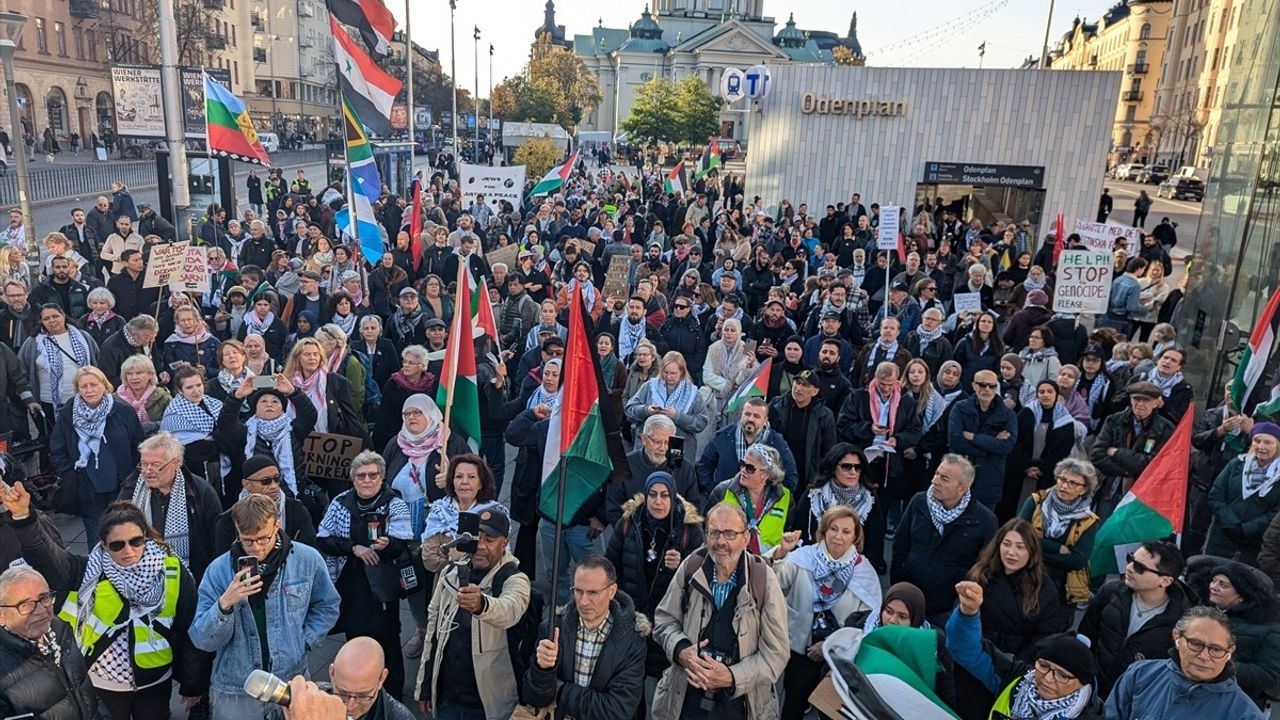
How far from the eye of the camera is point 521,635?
413 centimetres

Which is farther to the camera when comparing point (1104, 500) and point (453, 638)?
point (1104, 500)

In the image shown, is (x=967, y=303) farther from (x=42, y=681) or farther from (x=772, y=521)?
(x=42, y=681)

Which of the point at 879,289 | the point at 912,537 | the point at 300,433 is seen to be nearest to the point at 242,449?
the point at 300,433

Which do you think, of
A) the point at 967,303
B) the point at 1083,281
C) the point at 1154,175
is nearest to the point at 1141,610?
the point at 967,303

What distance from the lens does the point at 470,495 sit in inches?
187

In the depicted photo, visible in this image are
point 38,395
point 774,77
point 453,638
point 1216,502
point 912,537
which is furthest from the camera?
point 774,77

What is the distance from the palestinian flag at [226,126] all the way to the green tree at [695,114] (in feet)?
146

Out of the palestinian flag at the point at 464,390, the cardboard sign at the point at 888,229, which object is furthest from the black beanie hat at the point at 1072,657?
the cardboard sign at the point at 888,229

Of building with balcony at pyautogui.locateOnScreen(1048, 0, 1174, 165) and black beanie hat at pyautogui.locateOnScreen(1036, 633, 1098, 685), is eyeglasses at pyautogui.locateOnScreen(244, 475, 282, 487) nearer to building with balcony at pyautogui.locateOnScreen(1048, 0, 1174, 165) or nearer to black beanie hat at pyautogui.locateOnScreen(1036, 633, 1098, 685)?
black beanie hat at pyautogui.locateOnScreen(1036, 633, 1098, 685)

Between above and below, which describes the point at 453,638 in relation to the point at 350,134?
below

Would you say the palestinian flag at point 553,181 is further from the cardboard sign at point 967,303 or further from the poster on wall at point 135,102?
the cardboard sign at point 967,303

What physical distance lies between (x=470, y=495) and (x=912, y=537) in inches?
103

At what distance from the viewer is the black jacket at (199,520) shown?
4832 millimetres

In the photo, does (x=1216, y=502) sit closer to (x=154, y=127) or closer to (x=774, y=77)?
(x=774, y=77)
